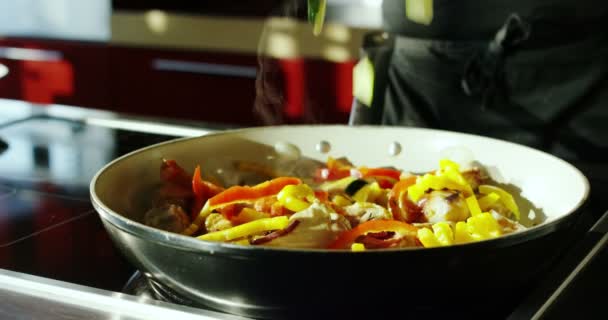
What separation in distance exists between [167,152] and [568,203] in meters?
0.47

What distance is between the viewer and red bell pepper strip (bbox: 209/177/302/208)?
0.96 m

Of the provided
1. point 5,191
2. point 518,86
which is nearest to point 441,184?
point 5,191

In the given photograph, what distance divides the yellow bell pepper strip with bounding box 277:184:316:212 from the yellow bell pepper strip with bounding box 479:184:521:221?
0.22 metres

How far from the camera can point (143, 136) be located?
1.47m

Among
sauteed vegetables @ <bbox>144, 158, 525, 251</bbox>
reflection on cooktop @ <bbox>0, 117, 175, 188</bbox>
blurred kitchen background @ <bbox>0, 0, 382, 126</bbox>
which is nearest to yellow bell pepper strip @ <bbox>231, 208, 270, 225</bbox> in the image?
sauteed vegetables @ <bbox>144, 158, 525, 251</bbox>

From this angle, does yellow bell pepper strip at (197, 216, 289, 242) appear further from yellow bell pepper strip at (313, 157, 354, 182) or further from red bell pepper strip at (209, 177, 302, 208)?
yellow bell pepper strip at (313, 157, 354, 182)

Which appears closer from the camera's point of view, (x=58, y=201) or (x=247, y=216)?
(x=247, y=216)

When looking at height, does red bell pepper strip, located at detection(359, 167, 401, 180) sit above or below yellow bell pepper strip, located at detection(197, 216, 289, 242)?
below

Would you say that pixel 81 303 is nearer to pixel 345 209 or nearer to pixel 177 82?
pixel 345 209

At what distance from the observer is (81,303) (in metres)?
0.76

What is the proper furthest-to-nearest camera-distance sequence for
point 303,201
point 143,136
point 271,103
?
point 271,103 → point 143,136 → point 303,201

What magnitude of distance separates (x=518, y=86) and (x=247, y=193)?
1150mm

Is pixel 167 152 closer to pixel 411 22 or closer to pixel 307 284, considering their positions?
pixel 307 284

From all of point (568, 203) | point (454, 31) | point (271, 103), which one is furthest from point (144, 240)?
point (271, 103)
